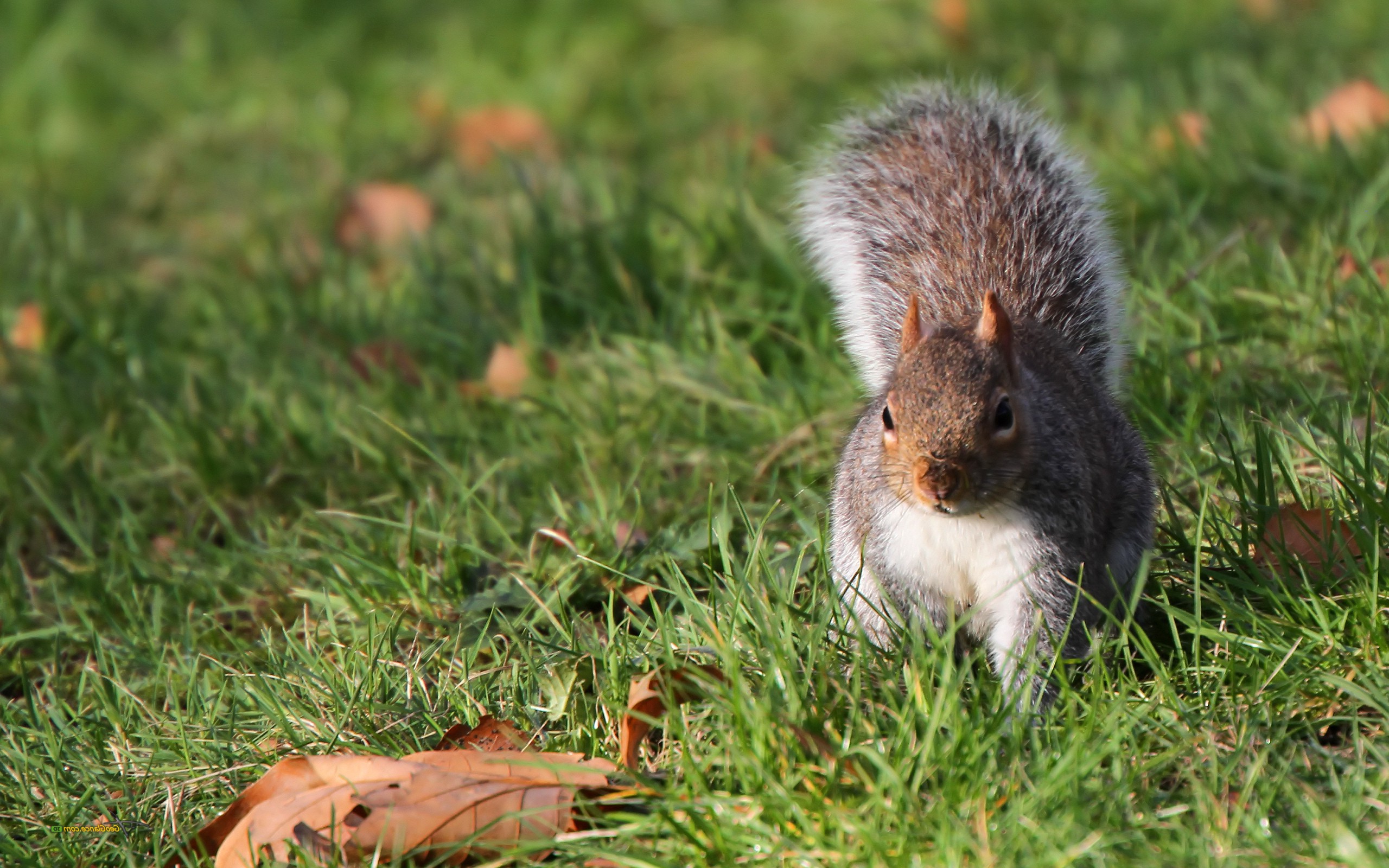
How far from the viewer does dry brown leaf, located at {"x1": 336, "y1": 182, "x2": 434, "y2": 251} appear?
14.0ft

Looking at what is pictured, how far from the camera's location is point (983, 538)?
6.68 feet

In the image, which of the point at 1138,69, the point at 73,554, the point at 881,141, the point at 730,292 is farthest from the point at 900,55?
the point at 73,554

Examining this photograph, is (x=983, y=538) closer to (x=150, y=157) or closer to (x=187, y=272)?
(x=187, y=272)

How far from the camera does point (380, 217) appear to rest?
4348 mm

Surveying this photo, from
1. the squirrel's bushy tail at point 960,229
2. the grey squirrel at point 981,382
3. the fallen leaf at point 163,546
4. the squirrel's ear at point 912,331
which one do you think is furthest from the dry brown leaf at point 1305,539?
the fallen leaf at point 163,546

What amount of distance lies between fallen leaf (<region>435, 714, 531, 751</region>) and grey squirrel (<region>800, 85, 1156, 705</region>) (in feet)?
1.73

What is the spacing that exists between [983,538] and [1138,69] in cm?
284

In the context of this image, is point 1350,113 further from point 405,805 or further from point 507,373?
point 405,805

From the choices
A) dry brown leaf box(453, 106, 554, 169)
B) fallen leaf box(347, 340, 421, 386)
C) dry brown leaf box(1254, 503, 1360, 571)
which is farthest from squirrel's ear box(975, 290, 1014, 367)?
dry brown leaf box(453, 106, 554, 169)

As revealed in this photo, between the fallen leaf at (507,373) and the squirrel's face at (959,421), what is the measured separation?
1457 mm

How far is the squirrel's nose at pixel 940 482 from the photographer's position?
1.90 metres

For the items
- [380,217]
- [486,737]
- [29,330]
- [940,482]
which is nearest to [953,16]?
[380,217]

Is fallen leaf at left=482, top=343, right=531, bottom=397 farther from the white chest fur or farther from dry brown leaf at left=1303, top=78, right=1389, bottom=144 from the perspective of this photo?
dry brown leaf at left=1303, top=78, right=1389, bottom=144

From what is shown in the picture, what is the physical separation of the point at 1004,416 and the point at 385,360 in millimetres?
1877
